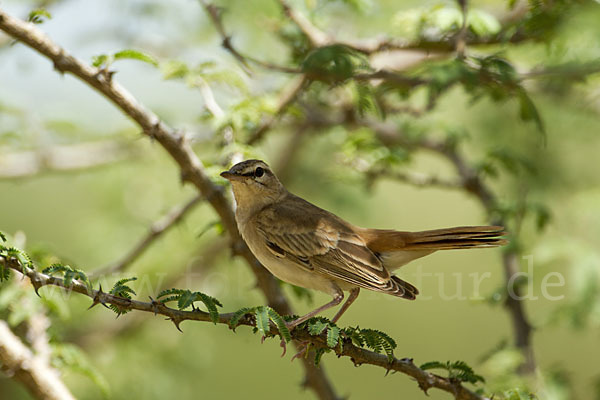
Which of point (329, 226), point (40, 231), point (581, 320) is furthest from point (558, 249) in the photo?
point (40, 231)

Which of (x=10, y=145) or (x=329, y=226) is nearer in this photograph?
(x=329, y=226)

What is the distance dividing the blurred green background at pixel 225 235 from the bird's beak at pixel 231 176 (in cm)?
39

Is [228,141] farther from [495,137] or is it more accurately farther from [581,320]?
[495,137]

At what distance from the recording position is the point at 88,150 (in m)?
6.97

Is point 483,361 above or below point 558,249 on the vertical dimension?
below

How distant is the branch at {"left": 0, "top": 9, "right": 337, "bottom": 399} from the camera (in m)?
3.36

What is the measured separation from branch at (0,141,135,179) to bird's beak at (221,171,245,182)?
119 inches

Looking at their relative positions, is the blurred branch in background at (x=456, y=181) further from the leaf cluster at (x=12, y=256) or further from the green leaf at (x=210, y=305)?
the leaf cluster at (x=12, y=256)

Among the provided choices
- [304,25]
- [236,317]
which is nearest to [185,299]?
[236,317]

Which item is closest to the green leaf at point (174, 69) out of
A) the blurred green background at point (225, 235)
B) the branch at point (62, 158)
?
the blurred green background at point (225, 235)

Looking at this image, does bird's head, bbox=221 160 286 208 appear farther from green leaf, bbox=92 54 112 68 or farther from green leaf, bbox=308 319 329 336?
A: green leaf, bbox=308 319 329 336

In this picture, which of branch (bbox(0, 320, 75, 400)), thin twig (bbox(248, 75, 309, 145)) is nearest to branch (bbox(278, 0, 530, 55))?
thin twig (bbox(248, 75, 309, 145))

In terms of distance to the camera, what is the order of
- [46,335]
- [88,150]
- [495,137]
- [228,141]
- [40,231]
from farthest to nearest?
[40,231] < [495,137] < [88,150] < [228,141] < [46,335]

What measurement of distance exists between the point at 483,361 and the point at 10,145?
453 centimetres
